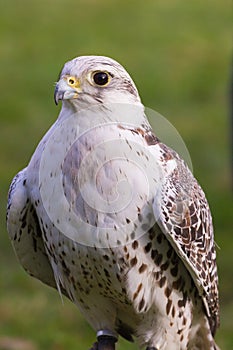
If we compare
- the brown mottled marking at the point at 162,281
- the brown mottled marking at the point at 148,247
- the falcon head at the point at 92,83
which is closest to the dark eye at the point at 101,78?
the falcon head at the point at 92,83

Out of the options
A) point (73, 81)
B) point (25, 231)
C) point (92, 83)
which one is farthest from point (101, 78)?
point (25, 231)

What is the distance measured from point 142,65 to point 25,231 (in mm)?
11296

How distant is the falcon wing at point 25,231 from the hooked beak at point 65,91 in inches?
26.7

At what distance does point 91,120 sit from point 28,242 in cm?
94

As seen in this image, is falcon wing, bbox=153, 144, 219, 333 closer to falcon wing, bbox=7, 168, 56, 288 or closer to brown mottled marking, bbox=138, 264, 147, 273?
brown mottled marking, bbox=138, 264, 147, 273

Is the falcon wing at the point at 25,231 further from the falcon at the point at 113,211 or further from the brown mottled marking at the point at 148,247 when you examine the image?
the brown mottled marking at the point at 148,247

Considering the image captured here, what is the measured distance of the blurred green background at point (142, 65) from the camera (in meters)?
14.0

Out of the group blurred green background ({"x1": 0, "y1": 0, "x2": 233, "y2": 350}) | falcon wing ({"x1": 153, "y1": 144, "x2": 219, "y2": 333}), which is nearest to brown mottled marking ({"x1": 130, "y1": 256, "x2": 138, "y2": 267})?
falcon wing ({"x1": 153, "y1": 144, "x2": 219, "y2": 333})

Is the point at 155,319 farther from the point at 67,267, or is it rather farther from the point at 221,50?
the point at 221,50

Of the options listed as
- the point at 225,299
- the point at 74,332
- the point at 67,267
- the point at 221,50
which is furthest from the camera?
the point at 221,50

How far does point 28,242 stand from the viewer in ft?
19.7

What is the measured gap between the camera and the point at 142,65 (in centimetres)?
1703

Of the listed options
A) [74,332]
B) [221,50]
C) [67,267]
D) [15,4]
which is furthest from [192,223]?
[15,4]

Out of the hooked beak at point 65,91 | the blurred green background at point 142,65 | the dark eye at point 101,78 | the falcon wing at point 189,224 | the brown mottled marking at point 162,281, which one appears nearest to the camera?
the hooked beak at point 65,91
